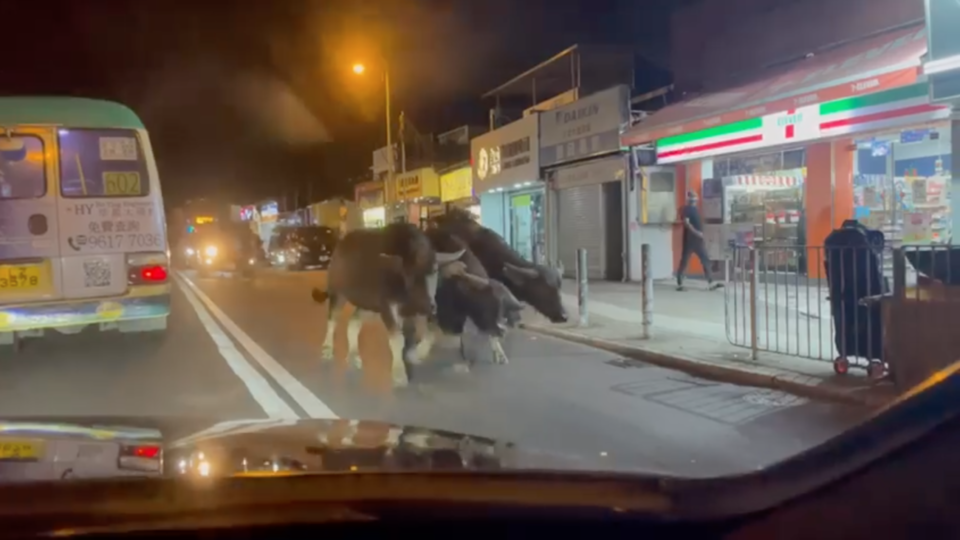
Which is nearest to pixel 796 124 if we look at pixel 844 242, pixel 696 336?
pixel 696 336

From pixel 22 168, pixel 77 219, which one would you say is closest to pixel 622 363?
pixel 77 219

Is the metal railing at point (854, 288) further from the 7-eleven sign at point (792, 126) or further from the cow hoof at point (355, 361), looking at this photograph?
the 7-eleven sign at point (792, 126)

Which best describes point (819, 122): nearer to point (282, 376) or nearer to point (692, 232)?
point (692, 232)

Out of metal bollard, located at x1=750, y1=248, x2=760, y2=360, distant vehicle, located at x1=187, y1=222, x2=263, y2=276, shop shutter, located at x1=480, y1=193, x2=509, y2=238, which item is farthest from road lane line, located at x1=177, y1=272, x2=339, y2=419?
distant vehicle, located at x1=187, y1=222, x2=263, y2=276

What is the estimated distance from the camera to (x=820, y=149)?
57.9ft

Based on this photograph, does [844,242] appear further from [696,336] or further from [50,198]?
[50,198]

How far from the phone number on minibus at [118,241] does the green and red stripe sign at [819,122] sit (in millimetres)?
10020

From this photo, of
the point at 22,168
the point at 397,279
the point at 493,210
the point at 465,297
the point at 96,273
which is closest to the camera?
the point at 397,279

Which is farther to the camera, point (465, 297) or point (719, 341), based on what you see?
point (719, 341)

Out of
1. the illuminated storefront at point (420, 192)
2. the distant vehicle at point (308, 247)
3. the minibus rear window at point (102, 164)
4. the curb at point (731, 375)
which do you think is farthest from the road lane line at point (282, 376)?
the illuminated storefront at point (420, 192)

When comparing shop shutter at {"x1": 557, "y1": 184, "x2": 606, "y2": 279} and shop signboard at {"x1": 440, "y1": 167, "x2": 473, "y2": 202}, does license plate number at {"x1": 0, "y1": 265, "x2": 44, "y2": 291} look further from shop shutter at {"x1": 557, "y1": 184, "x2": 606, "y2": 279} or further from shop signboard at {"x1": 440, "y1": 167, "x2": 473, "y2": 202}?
shop signboard at {"x1": 440, "y1": 167, "x2": 473, "y2": 202}

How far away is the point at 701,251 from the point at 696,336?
567cm

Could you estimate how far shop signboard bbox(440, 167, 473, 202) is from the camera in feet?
109

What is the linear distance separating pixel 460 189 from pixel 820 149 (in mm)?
18139
